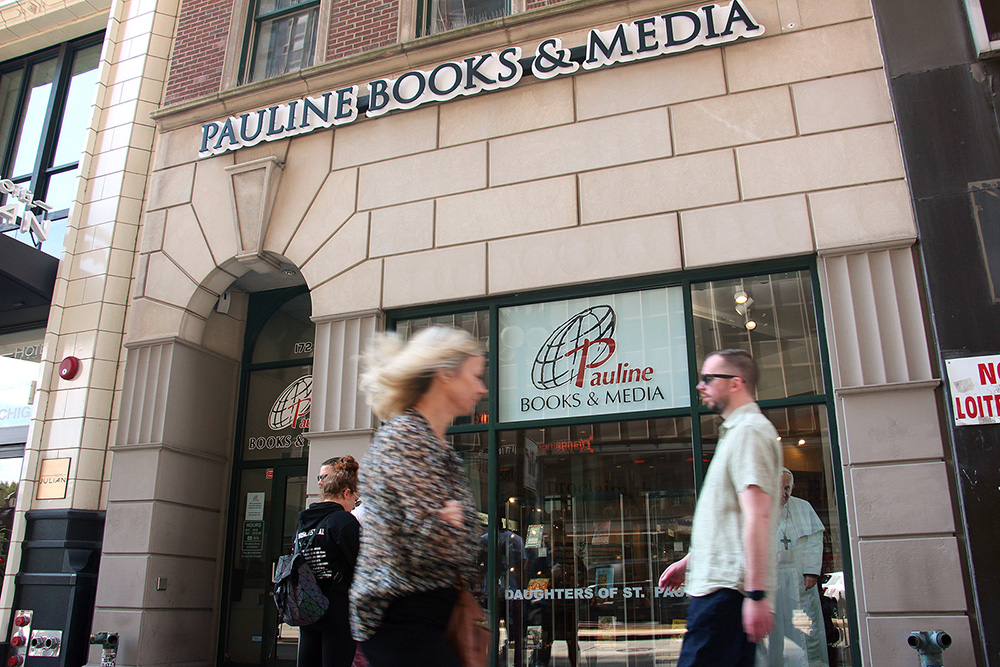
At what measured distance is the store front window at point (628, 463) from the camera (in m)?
5.96

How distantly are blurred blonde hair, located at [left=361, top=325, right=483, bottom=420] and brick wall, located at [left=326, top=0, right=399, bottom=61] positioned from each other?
6.40 m

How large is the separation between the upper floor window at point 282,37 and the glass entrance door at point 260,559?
4.83 metres

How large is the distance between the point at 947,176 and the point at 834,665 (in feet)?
12.8

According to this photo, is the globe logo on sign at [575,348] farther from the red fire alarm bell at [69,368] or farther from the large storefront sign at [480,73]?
the red fire alarm bell at [69,368]

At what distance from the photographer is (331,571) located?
430 centimetres

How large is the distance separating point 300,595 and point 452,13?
21.7 feet

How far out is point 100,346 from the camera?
29.5ft

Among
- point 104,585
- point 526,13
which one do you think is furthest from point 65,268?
point 526,13

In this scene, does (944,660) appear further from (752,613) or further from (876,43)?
(876,43)

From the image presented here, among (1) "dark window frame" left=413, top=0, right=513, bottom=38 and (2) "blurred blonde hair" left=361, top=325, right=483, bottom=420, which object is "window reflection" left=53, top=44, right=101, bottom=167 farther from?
(2) "blurred blonde hair" left=361, top=325, right=483, bottom=420

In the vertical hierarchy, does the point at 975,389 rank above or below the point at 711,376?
above

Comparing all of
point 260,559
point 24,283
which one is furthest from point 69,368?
point 260,559

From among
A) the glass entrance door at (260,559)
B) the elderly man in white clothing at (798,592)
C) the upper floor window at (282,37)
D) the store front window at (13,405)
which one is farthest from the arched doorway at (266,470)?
the elderly man in white clothing at (798,592)

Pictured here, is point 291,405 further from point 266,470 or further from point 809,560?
point 809,560
